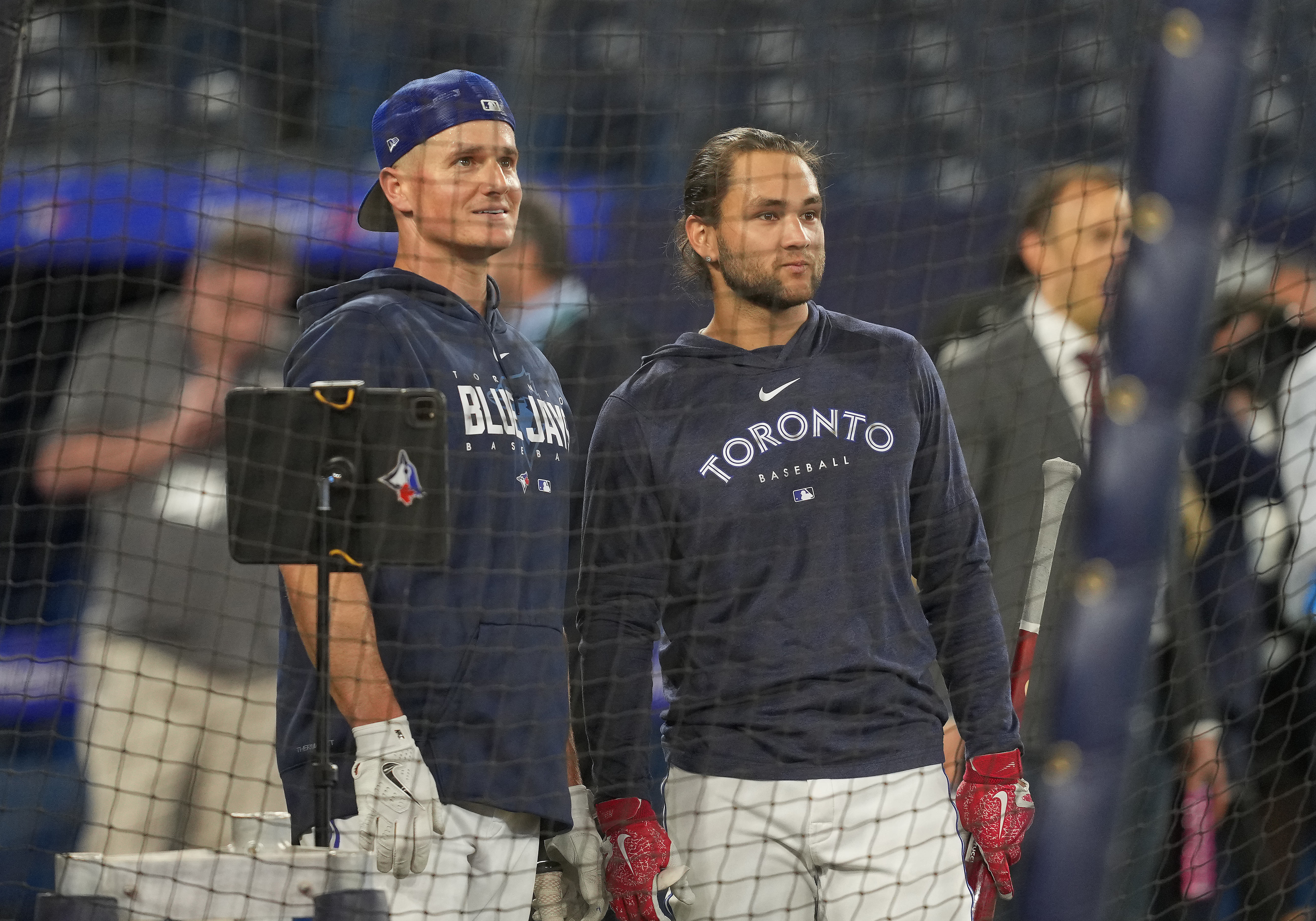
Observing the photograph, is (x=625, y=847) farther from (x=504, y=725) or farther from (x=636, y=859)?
(x=504, y=725)

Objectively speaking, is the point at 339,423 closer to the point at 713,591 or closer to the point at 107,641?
the point at 713,591

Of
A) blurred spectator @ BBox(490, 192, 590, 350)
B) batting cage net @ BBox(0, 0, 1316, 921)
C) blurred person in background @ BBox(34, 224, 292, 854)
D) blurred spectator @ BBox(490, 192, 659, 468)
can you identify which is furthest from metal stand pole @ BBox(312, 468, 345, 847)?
blurred spectator @ BBox(490, 192, 590, 350)

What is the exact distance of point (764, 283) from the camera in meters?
2.04

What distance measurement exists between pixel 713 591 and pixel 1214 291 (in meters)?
0.98

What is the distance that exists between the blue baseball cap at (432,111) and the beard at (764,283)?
1.32 ft

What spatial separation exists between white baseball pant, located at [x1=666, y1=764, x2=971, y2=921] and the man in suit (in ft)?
1.03

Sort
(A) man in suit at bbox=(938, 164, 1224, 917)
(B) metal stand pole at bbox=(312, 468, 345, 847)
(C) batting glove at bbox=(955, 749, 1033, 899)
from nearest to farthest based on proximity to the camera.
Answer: (B) metal stand pole at bbox=(312, 468, 345, 847) < (C) batting glove at bbox=(955, 749, 1033, 899) < (A) man in suit at bbox=(938, 164, 1224, 917)

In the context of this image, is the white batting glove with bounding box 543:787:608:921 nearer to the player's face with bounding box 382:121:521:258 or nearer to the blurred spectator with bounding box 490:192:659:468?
the player's face with bounding box 382:121:521:258

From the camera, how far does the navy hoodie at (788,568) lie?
189 cm

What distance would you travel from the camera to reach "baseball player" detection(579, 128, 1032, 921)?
6.19ft

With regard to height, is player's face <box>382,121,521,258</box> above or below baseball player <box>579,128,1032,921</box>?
above

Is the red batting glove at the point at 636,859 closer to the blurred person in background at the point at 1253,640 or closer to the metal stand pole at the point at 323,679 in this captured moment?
the metal stand pole at the point at 323,679

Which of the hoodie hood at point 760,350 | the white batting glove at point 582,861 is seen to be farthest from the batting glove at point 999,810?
the hoodie hood at point 760,350

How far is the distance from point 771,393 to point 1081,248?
85 cm
